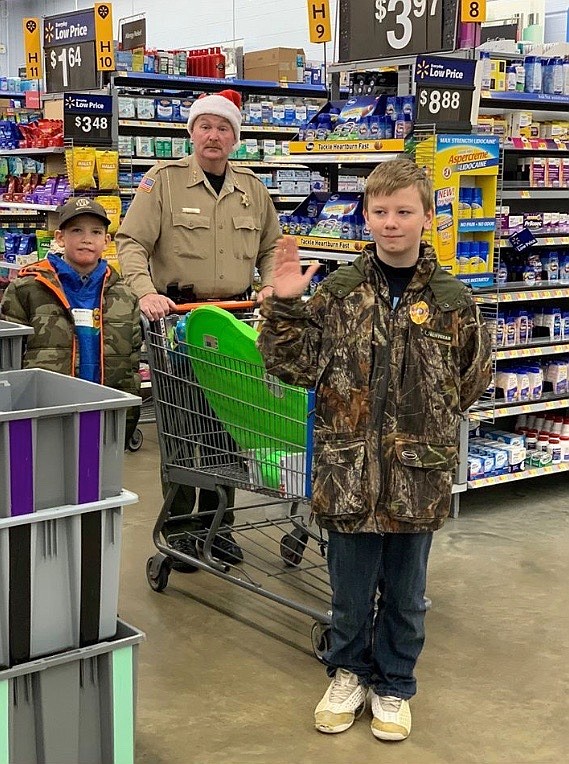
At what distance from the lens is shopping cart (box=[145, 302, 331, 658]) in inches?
138

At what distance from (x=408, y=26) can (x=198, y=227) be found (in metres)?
1.54

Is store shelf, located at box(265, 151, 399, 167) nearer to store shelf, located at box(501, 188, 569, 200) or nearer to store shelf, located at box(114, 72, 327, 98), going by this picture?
store shelf, located at box(501, 188, 569, 200)

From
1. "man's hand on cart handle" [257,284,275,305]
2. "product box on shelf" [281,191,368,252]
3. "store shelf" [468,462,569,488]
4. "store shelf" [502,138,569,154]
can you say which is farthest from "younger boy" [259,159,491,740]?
"store shelf" [502,138,569,154]

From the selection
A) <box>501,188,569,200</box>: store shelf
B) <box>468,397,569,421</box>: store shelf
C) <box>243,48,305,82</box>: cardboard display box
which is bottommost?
<box>468,397,569,421</box>: store shelf

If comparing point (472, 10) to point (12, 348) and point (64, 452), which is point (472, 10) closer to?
point (12, 348)

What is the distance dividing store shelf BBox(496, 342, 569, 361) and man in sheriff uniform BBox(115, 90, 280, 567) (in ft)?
4.57

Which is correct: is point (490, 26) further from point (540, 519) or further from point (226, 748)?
point (226, 748)

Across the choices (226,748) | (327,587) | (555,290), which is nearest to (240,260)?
(327,587)

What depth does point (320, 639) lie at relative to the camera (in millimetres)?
3551

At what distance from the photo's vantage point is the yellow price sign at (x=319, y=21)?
5910 mm

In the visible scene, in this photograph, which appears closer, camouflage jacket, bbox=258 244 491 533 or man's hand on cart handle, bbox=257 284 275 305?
camouflage jacket, bbox=258 244 491 533

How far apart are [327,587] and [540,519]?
5.23 ft

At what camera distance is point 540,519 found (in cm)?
521

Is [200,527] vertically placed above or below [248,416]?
below
